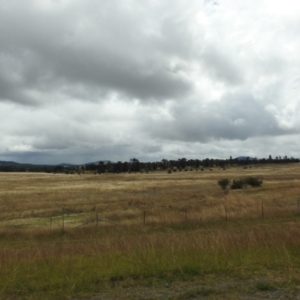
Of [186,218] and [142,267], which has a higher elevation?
[142,267]

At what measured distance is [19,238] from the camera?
2150cm

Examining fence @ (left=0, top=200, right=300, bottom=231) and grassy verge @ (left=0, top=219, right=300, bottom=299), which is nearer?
grassy verge @ (left=0, top=219, right=300, bottom=299)

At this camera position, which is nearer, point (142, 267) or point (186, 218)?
point (142, 267)

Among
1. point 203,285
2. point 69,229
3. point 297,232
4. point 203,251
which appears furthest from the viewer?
point 69,229

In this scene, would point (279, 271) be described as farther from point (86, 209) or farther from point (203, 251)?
point (86, 209)

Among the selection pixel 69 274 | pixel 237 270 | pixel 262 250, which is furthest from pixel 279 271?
pixel 69 274

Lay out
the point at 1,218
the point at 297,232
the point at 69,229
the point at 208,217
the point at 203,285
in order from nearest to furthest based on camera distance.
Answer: the point at 203,285, the point at 297,232, the point at 69,229, the point at 208,217, the point at 1,218

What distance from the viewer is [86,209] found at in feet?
118

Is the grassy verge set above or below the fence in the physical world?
above

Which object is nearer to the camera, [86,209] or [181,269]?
[181,269]

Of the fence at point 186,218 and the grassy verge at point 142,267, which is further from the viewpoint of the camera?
the fence at point 186,218

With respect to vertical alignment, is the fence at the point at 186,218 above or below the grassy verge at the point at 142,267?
below

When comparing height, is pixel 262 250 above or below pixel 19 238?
above

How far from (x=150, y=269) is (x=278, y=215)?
2038 cm
